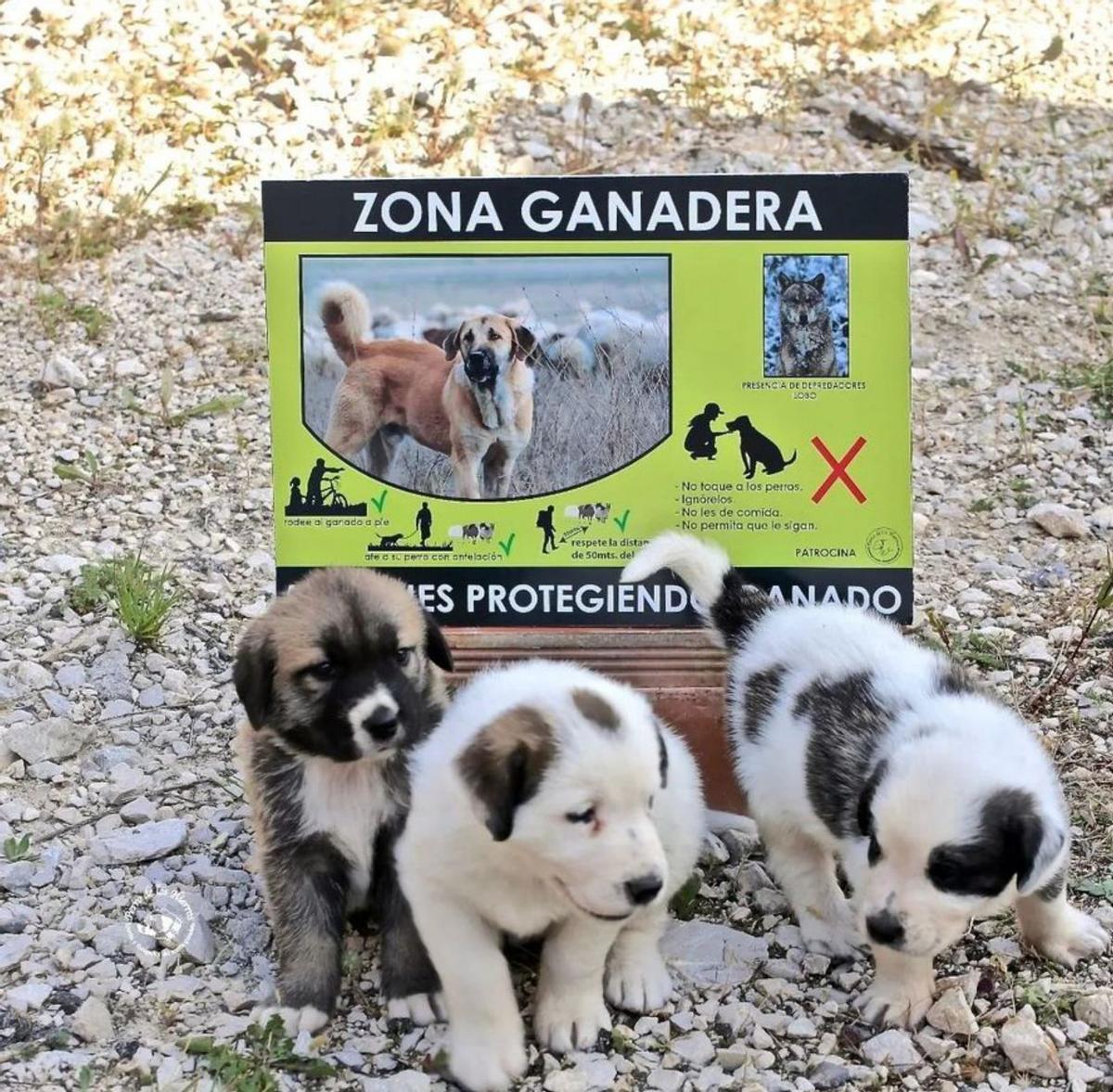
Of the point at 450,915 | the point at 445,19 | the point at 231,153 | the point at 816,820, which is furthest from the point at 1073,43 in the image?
the point at 450,915

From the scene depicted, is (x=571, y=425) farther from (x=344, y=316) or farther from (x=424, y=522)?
(x=344, y=316)

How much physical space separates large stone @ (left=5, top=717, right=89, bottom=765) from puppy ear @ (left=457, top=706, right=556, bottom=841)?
1.92 m

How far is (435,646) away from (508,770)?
2.53ft

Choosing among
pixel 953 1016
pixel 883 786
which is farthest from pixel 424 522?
pixel 953 1016

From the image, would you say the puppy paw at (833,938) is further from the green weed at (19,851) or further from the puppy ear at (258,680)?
the green weed at (19,851)

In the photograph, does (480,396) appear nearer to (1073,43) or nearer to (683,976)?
(683,976)

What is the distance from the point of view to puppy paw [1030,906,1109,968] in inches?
151

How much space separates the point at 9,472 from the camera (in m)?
6.39

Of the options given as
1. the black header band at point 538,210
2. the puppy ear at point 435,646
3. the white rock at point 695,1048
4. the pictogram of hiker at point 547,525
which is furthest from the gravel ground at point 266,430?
the black header band at point 538,210

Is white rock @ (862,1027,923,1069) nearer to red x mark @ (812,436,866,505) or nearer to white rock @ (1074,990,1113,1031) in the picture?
white rock @ (1074,990,1113,1031)

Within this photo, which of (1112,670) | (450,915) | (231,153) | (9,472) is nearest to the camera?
(450,915)

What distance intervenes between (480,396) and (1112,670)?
96.3 inches

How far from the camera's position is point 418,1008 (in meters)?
3.63

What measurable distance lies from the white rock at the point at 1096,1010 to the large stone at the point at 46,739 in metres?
3.00
